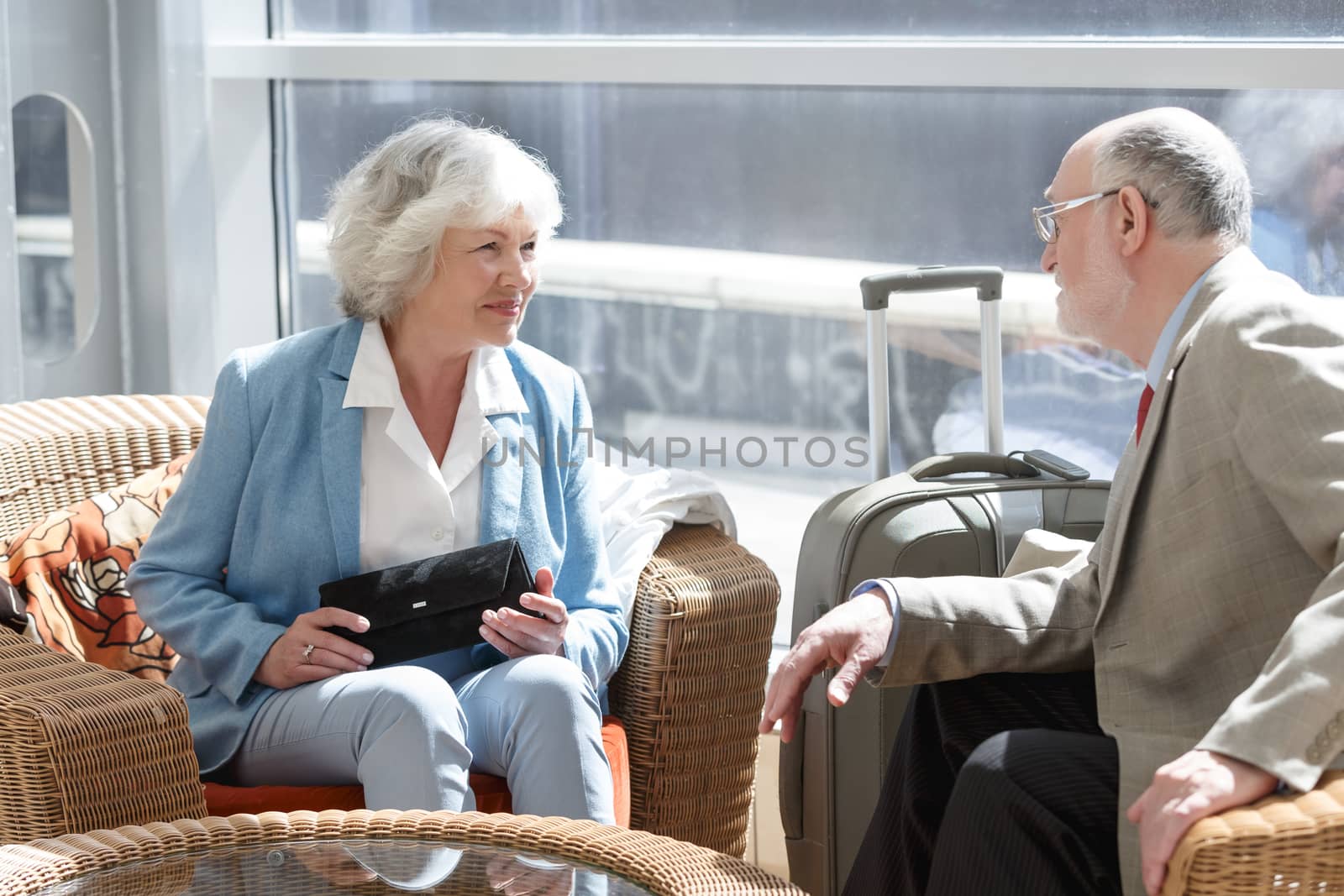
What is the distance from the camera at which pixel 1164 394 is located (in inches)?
61.3

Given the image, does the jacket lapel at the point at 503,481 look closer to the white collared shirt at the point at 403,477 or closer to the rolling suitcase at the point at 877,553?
the white collared shirt at the point at 403,477

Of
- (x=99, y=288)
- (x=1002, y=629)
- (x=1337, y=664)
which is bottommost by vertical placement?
(x=1002, y=629)

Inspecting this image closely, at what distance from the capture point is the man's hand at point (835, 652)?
5.29 feet

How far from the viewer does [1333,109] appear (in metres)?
2.36

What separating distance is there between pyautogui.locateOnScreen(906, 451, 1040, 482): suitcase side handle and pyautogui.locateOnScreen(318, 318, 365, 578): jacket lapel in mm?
804

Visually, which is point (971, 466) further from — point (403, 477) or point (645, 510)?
point (403, 477)

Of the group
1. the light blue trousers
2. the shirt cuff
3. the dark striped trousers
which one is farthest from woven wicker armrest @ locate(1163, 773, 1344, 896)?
the light blue trousers

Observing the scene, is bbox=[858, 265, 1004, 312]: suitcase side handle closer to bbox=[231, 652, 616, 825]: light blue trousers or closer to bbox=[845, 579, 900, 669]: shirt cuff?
bbox=[845, 579, 900, 669]: shirt cuff

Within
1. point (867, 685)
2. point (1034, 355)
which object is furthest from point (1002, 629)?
point (1034, 355)

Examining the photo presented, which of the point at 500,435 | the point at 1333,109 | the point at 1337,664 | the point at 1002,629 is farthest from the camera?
the point at 1333,109

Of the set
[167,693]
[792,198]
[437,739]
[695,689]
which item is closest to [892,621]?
[695,689]

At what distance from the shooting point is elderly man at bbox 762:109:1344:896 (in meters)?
1.29

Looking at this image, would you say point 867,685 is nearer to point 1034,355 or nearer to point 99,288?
point 1034,355

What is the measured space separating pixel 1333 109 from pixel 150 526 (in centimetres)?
204
